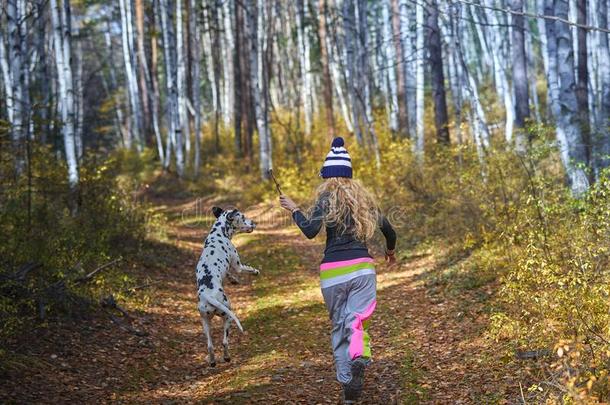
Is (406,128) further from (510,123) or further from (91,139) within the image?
(91,139)

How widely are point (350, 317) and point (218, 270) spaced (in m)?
2.35

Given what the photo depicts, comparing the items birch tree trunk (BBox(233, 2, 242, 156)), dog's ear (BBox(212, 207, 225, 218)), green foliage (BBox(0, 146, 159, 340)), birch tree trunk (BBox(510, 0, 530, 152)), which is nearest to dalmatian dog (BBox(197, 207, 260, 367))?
dog's ear (BBox(212, 207, 225, 218))

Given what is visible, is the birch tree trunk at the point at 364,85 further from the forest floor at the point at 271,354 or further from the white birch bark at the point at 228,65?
the forest floor at the point at 271,354

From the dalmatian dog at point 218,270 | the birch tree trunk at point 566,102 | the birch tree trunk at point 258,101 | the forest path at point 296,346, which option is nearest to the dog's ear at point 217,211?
the dalmatian dog at point 218,270

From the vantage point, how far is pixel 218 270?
22.9 feet

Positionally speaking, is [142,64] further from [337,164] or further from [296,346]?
[337,164]

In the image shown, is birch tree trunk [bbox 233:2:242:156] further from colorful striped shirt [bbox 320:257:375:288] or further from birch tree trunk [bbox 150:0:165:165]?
colorful striped shirt [bbox 320:257:375:288]

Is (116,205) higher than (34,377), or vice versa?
(116,205)

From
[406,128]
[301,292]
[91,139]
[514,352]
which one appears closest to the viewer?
[514,352]

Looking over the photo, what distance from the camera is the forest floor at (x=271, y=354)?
18.6 feet

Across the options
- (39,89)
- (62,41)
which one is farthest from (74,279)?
(39,89)

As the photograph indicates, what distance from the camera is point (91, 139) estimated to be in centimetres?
3189

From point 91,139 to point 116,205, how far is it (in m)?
22.0

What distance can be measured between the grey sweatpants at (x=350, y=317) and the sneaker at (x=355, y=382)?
4cm
